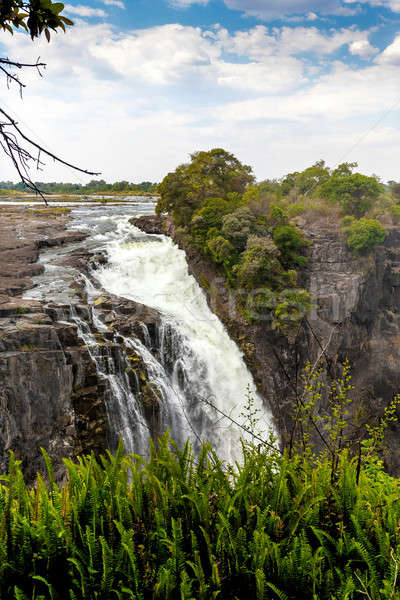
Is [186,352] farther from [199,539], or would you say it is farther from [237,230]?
[199,539]

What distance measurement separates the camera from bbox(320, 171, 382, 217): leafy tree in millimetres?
22094

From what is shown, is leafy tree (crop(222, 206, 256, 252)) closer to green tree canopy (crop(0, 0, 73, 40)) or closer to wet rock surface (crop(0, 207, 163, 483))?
wet rock surface (crop(0, 207, 163, 483))

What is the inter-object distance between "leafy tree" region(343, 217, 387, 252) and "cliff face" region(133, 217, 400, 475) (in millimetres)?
542

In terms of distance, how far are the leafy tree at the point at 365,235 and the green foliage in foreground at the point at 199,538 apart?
1838cm

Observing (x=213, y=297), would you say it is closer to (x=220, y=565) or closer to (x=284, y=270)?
(x=284, y=270)

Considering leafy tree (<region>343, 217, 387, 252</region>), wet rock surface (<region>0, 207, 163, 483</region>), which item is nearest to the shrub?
leafy tree (<region>343, 217, 387, 252</region>)

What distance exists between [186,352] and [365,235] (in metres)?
12.3

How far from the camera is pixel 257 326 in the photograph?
1580 cm

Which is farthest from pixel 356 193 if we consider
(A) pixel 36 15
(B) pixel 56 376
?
(A) pixel 36 15

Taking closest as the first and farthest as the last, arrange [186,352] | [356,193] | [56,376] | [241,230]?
1. [56,376]
2. [186,352]
3. [241,230]
4. [356,193]

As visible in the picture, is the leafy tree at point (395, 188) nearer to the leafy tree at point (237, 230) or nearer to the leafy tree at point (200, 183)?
the leafy tree at point (200, 183)

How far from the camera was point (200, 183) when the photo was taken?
20.7 m

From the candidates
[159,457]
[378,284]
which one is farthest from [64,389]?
[378,284]

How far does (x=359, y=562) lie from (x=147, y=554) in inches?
56.9
